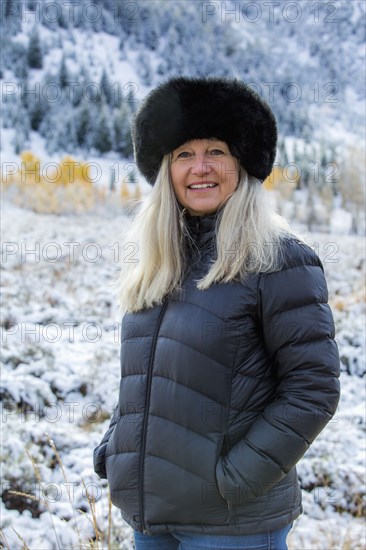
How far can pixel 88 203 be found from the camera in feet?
89.2

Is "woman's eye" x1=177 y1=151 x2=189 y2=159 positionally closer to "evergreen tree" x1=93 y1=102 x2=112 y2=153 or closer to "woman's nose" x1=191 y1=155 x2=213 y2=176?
"woman's nose" x1=191 y1=155 x2=213 y2=176

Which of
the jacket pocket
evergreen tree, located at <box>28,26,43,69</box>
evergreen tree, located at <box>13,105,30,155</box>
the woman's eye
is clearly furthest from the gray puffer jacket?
evergreen tree, located at <box>28,26,43,69</box>

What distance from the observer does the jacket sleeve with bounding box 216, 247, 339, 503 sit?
4.19ft

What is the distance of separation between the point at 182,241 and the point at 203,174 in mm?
215

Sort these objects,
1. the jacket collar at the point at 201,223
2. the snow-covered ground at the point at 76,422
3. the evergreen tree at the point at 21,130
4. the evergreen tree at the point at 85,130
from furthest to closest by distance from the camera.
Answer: the evergreen tree at the point at 85,130 → the evergreen tree at the point at 21,130 → the snow-covered ground at the point at 76,422 → the jacket collar at the point at 201,223

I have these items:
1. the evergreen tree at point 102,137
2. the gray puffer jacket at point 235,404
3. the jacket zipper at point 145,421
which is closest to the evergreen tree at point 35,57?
the evergreen tree at point 102,137

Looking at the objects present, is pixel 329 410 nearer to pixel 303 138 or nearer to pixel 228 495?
pixel 228 495

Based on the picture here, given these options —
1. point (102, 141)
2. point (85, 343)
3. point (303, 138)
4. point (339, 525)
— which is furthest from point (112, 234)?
point (303, 138)

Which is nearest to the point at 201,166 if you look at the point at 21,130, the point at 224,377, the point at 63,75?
the point at 224,377

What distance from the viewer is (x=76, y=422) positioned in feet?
15.1

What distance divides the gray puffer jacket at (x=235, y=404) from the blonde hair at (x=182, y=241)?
48 mm

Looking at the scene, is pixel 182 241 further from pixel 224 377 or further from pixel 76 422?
pixel 76 422

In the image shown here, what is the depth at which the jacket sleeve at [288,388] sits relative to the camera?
1277mm

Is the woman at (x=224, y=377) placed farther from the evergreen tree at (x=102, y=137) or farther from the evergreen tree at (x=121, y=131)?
the evergreen tree at (x=102, y=137)
